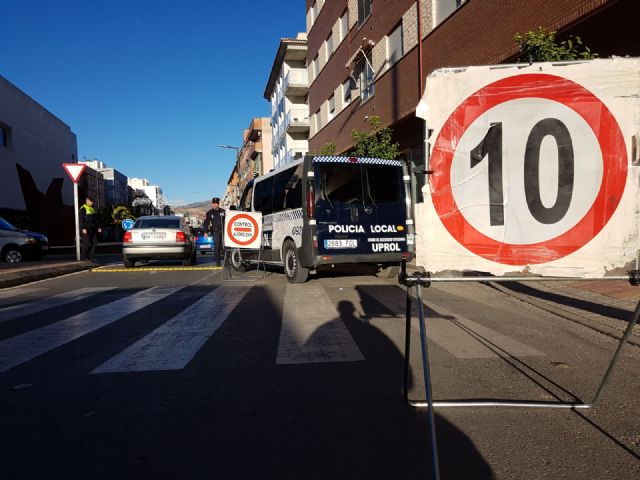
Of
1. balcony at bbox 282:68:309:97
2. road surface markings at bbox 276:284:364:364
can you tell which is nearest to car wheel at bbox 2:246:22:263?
road surface markings at bbox 276:284:364:364

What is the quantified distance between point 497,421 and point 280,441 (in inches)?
49.5

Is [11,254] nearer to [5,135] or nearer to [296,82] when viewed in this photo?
[5,135]

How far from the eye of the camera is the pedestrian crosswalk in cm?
407

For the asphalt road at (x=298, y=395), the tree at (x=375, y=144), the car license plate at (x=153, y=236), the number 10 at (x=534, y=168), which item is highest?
the tree at (x=375, y=144)

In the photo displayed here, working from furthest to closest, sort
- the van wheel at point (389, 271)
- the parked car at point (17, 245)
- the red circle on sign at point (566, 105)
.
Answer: the parked car at point (17, 245) < the van wheel at point (389, 271) < the red circle on sign at point (566, 105)

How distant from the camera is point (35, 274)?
10.8 metres

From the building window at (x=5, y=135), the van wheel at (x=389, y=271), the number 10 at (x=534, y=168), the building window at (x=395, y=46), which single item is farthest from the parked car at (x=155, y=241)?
the building window at (x=5, y=135)

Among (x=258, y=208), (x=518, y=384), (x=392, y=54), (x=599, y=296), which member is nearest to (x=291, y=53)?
(x=392, y=54)

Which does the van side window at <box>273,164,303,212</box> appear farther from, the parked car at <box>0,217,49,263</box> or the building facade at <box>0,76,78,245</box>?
the building facade at <box>0,76,78,245</box>

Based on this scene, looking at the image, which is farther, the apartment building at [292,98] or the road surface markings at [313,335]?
the apartment building at [292,98]

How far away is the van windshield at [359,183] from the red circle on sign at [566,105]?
6020 millimetres

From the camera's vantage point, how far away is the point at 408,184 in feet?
30.2

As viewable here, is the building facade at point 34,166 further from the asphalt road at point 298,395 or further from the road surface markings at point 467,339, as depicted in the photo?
the road surface markings at point 467,339

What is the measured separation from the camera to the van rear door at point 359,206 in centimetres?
856
